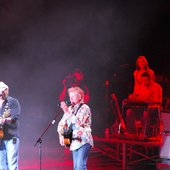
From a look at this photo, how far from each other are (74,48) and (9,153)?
645cm

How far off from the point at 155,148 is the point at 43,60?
420 cm

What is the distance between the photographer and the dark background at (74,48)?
1143 cm

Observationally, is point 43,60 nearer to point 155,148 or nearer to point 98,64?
point 98,64

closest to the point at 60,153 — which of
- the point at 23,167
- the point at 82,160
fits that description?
the point at 23,167

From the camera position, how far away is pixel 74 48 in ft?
40.9

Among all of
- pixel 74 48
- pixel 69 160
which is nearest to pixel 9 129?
pixel 69 160

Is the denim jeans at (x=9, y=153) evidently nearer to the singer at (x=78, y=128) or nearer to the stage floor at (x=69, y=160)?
the singer at (x=78, y=128)

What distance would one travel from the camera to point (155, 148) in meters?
11.1

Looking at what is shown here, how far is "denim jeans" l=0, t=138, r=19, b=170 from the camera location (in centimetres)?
645

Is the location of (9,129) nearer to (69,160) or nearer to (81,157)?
(81,157)

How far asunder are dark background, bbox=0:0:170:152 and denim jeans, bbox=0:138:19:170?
15.7 feet

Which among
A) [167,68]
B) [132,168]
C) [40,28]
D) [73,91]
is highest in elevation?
[40,28]

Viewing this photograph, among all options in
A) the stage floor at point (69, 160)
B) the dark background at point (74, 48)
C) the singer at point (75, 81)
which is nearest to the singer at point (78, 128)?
the stage floor at point (69, 160)

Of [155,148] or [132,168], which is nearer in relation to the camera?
[132,168]
